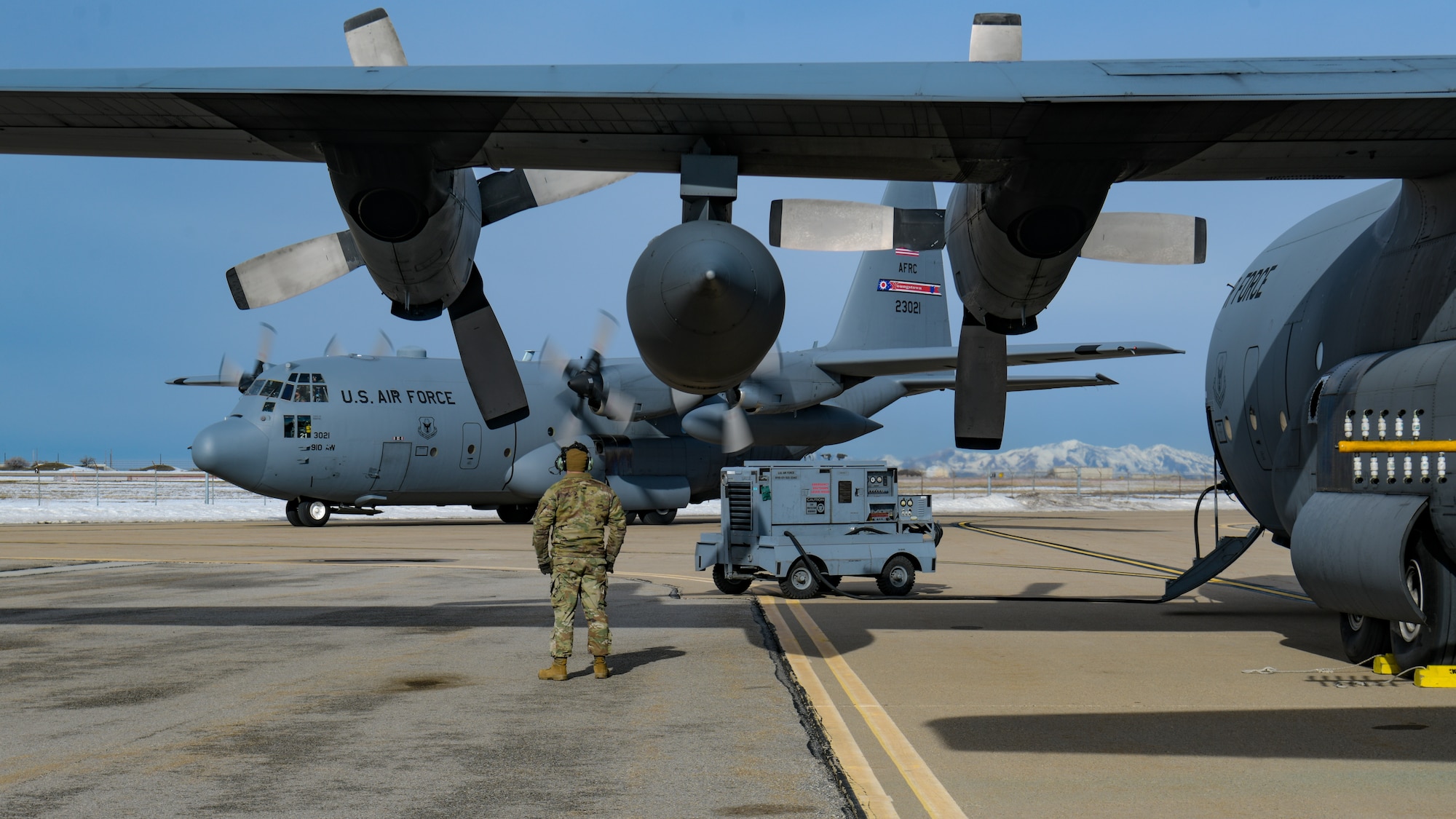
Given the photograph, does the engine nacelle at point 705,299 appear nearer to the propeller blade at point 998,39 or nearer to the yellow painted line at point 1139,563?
the propeller blade at point 998,39

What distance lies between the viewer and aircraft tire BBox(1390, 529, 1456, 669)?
7.50 meters

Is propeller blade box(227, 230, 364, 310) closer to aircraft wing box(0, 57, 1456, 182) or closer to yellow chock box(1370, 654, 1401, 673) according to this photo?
aircraft wing box(0, 57, 1456, 182)

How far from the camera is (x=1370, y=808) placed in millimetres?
4820

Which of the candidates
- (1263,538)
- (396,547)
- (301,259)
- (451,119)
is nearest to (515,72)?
(451,119)

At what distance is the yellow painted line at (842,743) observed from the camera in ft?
16.1

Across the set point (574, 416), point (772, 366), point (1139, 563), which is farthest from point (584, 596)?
point (574, 416)

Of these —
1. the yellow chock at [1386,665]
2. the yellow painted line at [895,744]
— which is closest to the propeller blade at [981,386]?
the yellow painted line at [895,744]

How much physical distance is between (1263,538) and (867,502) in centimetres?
1954

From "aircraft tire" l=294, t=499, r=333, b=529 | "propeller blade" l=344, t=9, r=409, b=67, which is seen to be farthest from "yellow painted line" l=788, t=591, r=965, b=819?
"aircraft tire" l=294, t=499, r=333, b=529

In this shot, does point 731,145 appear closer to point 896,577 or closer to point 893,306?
point 896,577

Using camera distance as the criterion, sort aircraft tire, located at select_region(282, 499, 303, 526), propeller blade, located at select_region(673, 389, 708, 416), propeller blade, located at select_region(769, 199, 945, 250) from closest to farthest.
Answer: propeller blade, located at select_region(769, 199, 945, 250), propeller blade, located at select_region(673, 389, 708, 416), aircraft tire, located at select_region(282, 499, 303, 526)

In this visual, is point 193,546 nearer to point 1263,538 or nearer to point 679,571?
point 679,571

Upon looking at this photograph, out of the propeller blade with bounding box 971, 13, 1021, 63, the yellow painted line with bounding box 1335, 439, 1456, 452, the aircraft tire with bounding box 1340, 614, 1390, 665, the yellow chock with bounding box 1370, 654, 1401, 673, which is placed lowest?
the yellow chock with bounding box 1370, 654, 1401, 673

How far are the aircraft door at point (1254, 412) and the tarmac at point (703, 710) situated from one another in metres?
1.70
